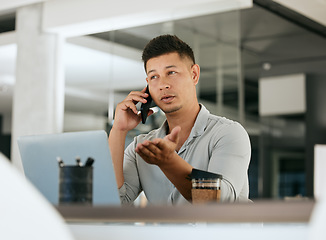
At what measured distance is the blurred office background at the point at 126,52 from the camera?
16.5ft

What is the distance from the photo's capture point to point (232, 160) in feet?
7.48

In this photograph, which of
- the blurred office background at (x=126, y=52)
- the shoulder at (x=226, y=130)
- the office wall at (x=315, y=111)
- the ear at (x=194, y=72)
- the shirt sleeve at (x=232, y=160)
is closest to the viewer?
the shirt sleeve at (x=232, y=160)

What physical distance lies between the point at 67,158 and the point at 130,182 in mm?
820

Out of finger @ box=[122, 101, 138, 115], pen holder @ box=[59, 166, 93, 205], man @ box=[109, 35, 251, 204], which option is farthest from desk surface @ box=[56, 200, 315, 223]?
finger @ box=[122, 101, 138, 115]

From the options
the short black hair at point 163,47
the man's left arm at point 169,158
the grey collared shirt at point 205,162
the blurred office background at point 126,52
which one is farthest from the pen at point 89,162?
the blurred office background at point 126,52

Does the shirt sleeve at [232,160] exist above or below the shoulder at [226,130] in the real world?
below

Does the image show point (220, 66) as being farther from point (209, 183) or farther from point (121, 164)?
point (209, 183)

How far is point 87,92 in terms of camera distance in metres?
5.85

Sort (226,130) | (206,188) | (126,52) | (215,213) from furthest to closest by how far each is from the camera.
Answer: (126,52)
(226,130)
(206,188)
(215,213)

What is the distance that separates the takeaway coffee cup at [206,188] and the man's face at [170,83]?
37.2 inches

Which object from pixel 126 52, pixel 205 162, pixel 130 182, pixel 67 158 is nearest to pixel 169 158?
pixel 67 158

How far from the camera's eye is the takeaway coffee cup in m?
1.70

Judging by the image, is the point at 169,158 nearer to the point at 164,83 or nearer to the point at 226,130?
the point at 226,130

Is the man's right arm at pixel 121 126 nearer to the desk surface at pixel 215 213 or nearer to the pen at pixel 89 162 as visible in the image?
the pen at pixel 89 162
